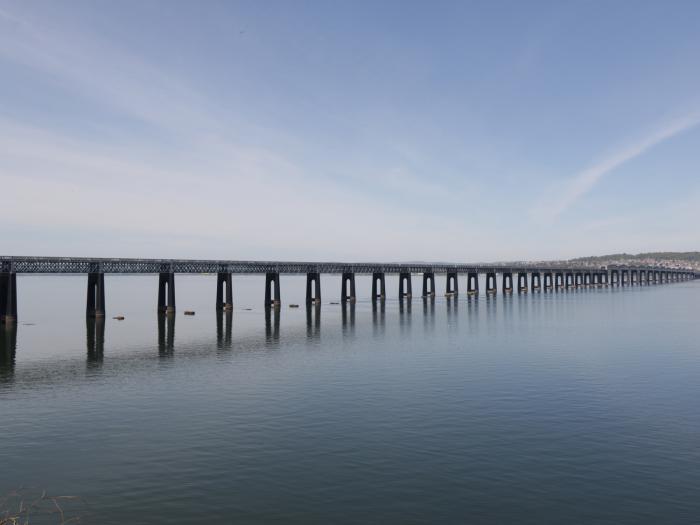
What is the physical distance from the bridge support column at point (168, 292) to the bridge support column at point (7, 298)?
86.5ft

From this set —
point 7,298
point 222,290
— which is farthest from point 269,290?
point 7,298

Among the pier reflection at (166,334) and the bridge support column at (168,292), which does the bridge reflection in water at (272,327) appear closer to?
the pier reflection at (166,334)

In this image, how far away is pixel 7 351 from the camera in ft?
201

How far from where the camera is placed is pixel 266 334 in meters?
78.6

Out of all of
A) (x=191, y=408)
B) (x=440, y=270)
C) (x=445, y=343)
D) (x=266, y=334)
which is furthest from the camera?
(x=440, y=270)

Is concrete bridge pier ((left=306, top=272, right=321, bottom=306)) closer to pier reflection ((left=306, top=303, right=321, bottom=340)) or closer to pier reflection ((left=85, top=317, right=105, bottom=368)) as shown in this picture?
pier reflection ((left=306, top=303, right=321, bottom=340))

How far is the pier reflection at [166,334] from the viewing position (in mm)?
63228

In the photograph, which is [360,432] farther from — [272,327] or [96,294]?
[96,294]

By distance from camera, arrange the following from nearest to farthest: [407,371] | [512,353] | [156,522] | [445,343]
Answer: [156,522] < [407,371] < [512,353] < [445,343]

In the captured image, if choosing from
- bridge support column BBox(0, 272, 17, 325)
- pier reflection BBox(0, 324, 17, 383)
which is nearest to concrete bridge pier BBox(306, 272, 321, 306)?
bridge support column BBox(0, 272, 17, 325)

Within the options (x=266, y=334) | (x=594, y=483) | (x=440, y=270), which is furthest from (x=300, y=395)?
(x=440, y=270)

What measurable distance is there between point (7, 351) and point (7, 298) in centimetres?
2764

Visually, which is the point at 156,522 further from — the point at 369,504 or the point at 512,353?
the point at 512,353

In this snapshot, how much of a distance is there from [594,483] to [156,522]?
17.1 metres
